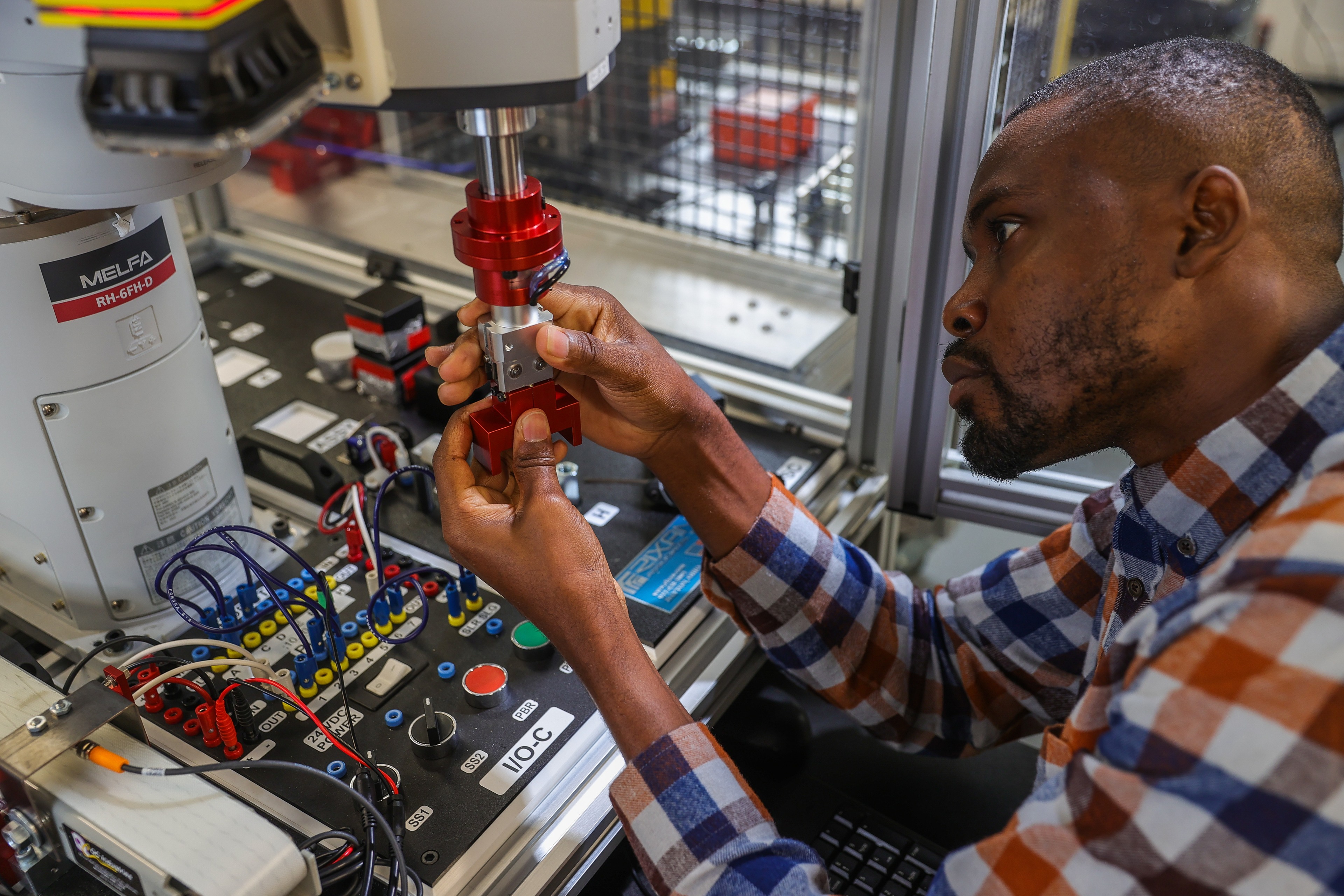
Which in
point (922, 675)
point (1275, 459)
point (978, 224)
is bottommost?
point (922, 675)

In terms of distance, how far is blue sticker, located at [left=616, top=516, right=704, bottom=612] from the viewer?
1.14 metres

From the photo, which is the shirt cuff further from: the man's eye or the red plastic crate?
the red plastic crate

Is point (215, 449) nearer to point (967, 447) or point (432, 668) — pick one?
point (432, 668)

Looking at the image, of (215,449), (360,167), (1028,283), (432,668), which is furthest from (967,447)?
(360,167)

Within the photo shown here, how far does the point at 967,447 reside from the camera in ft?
3.19

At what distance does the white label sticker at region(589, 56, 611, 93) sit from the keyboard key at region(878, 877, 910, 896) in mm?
805

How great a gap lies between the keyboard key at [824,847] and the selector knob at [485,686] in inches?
14.3

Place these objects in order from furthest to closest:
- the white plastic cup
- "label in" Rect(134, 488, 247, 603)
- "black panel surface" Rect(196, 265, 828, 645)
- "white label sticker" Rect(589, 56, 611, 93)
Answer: the white plastic cup < "black panel surface" Rect(196, 265, 828, 645) < "label in" Rect(134, 488, 247, 603) < "white label sticker" Rect(589, 56, 611, 93)

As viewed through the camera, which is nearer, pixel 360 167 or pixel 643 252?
pixel 643 252

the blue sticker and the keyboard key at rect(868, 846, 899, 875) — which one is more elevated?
the blue sticker

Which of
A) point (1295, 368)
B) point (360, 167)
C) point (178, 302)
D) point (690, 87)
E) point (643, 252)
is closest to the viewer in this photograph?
point (1295, 368)

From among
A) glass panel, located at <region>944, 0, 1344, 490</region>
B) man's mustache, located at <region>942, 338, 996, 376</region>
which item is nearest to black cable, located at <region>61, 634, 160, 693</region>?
man's mustache, located at <region>942, 338, 996, 376</region>

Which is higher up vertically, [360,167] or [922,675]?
[360,167]

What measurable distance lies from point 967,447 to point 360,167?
1.45 meters
